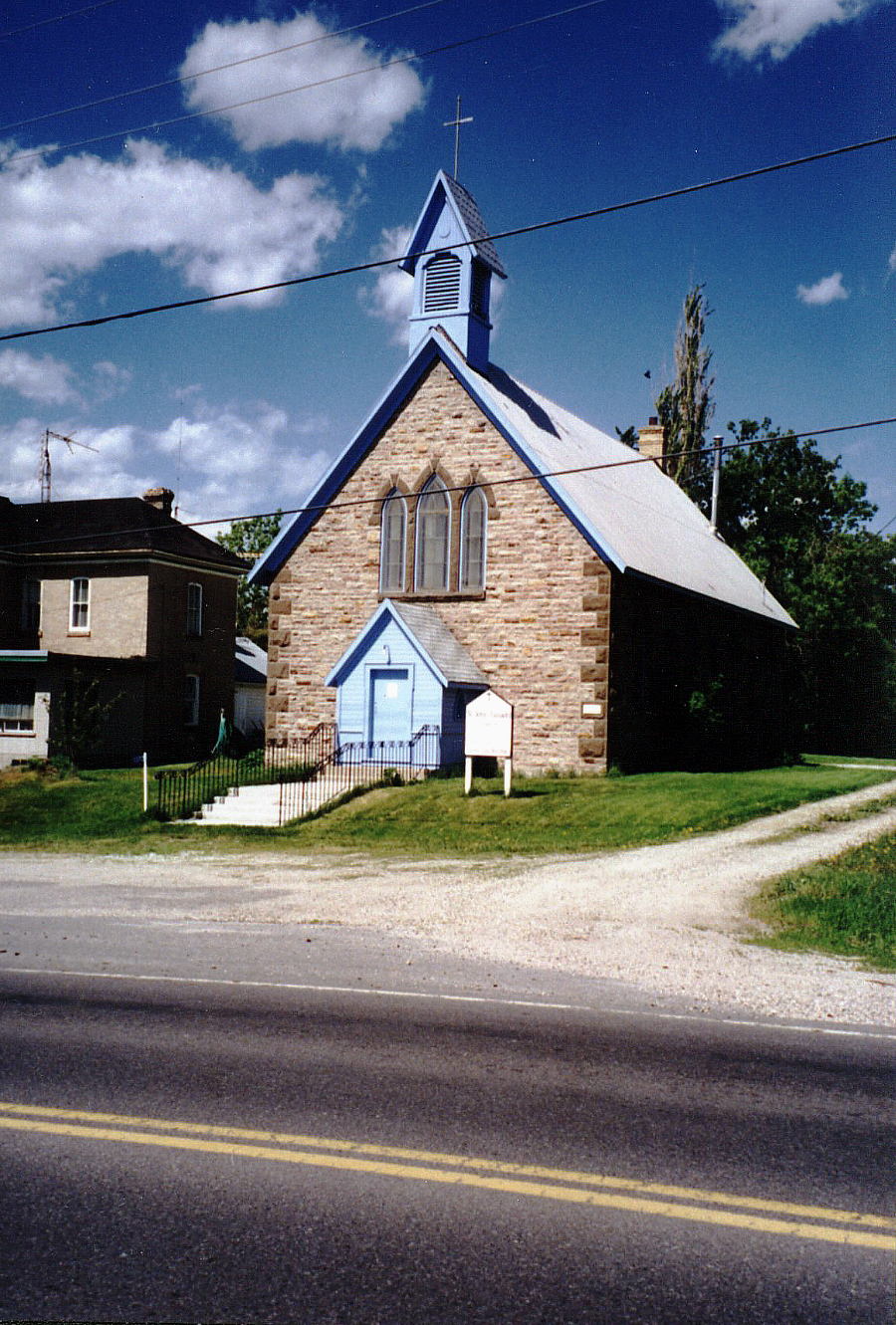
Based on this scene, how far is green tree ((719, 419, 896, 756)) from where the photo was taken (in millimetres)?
50906

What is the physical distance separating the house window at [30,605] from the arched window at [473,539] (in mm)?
19821

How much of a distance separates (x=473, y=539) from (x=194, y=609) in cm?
1625

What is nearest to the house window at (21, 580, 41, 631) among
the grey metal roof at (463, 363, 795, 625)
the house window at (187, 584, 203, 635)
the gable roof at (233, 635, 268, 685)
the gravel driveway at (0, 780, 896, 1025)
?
the house window at (187, 584, 203, 635)

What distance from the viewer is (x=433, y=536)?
2931 cm

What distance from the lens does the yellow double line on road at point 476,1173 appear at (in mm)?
5043

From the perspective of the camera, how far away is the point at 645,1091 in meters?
6.78

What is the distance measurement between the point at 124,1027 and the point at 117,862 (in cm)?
1134

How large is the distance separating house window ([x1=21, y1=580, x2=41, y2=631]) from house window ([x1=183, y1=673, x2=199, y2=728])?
6.01 metres

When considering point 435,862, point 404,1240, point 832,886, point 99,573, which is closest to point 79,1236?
point 404,1240

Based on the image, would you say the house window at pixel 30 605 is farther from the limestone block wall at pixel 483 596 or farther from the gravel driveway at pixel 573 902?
the gravel driveway at pixel 573 902

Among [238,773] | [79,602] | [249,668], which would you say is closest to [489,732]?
[238,773]

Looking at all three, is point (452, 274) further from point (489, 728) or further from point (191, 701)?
point (191, 701)

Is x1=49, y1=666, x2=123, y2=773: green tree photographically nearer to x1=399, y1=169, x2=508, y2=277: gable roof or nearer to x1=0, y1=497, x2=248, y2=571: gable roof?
x1=0, y1=497, x2=248, y2=571: gable roof

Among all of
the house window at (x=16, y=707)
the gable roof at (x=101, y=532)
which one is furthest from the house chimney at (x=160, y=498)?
the house window at (x=16, y=707)
